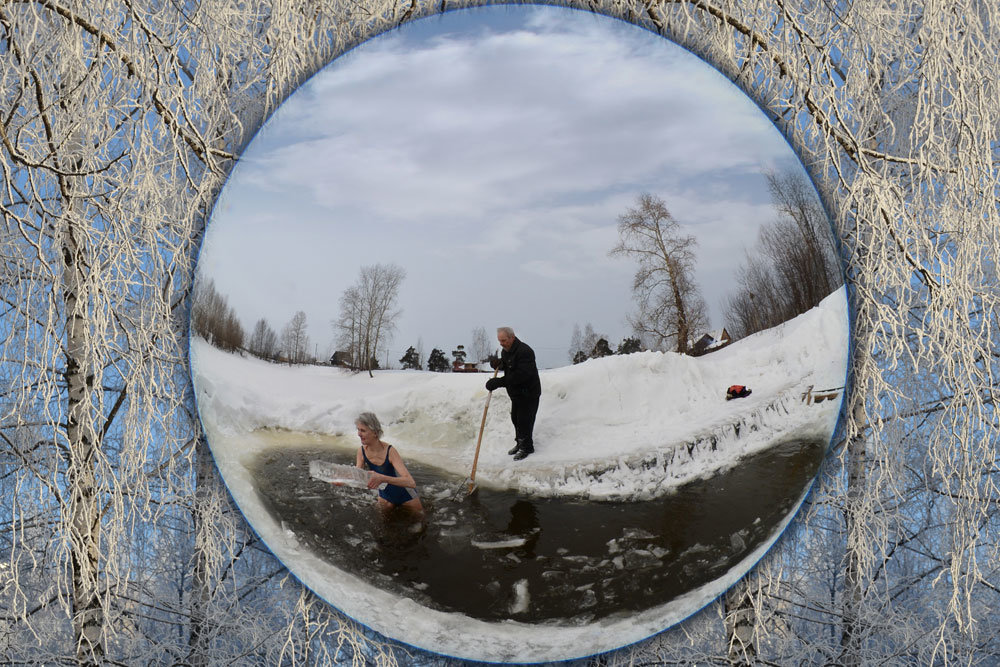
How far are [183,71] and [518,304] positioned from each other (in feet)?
6.16

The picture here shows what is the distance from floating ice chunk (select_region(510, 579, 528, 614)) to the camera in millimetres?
2502

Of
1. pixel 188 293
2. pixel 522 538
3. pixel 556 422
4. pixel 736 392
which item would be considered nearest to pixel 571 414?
pixel 556 422

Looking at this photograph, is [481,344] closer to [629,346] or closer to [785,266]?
[629,346]

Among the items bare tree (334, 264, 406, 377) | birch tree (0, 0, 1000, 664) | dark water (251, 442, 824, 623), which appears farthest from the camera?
birch tree (0, 0, 1000, 664)

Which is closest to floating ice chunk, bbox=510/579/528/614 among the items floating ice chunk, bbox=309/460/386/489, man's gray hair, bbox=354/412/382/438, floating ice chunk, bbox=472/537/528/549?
floating ice chunk, bbox=472/537/528/549

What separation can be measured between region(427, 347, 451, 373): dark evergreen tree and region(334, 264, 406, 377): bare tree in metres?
0.15

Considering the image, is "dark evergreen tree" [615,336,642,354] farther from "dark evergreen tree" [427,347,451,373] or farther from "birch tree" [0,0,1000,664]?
"birch tree" [0,0,1000,664]

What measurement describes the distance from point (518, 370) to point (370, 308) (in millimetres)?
488

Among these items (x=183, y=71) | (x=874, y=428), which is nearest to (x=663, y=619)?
(x=874, y=428)

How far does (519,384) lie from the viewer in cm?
236

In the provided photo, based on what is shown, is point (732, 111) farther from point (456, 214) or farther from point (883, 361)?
point (883, 361)

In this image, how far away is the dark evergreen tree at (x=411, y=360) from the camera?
94.3 inches

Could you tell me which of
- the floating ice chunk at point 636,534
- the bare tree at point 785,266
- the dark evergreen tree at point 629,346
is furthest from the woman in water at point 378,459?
the bare tree at point 785,266

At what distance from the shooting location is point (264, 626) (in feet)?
11.0
